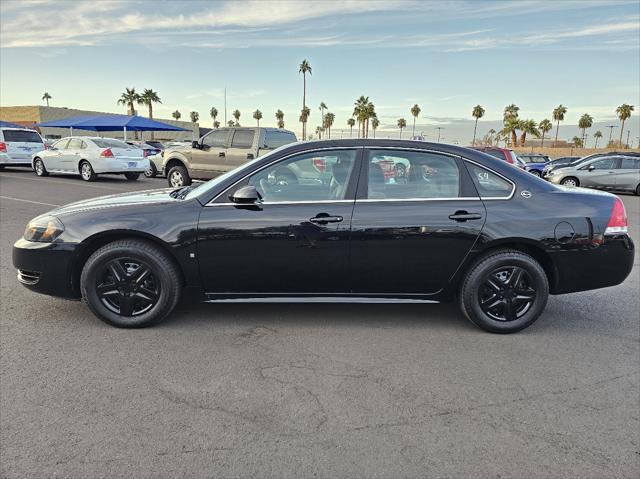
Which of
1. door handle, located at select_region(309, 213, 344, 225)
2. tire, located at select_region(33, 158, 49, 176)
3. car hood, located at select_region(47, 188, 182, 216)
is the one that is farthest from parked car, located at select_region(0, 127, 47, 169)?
door handle, located at select_region(309, 213, 344, 225)

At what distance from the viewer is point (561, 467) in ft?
7.54

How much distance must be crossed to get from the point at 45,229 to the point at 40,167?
51.6ft

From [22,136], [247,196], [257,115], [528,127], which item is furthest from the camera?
[257,115]

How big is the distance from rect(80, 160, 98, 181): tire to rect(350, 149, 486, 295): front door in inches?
566

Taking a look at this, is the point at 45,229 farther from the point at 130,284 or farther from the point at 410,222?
the point at 410,222

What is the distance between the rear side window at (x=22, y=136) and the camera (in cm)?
1784

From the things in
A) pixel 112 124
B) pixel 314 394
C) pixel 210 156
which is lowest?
pixel 314 394

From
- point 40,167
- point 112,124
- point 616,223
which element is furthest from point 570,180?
point 112,124

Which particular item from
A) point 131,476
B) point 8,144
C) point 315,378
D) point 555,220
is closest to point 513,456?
point 315,378

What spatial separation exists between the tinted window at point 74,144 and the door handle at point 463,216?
50.8ft

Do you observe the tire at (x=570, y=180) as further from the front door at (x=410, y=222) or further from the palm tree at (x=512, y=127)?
the palm tree at (x=512, y=127)

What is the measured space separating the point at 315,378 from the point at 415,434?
0.80 m

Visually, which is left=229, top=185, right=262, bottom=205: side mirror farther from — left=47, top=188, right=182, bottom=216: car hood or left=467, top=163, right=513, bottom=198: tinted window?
left=467, top=163, right=513, bottom=198: tinted window

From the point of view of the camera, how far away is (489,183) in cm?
388
